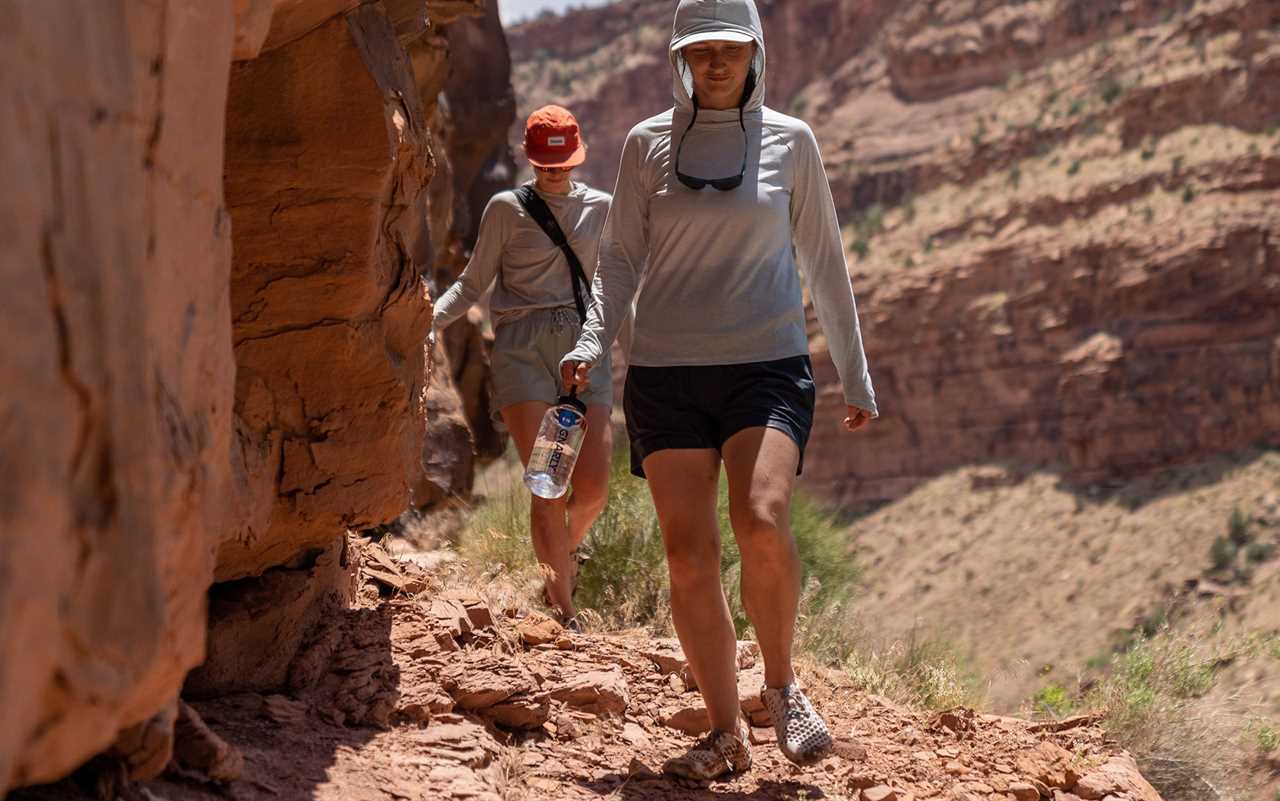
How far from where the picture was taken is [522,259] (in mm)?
5871

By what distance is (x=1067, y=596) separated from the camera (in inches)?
1033

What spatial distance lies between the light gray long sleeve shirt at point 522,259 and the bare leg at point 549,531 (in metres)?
0.45

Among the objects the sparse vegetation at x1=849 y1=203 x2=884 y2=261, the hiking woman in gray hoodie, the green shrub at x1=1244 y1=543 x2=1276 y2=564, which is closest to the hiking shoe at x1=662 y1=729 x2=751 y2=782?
Answer: the hiking woman in gray hoodie

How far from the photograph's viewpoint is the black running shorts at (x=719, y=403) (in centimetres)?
397

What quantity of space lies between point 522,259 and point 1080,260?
2977cm

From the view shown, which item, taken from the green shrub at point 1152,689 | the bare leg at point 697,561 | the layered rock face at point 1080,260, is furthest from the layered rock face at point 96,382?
the layered rock face at point 1080,260

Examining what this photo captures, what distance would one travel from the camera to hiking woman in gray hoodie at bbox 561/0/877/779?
3941 millimetres

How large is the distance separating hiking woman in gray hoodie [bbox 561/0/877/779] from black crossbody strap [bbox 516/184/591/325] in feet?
5.23

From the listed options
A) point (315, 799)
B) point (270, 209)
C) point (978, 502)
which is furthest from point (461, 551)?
point (978, 502)

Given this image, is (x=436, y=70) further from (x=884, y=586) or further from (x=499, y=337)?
(x=884, y=586)

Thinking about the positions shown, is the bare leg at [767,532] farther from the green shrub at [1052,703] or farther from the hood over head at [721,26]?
the green shrub at [1052,703]

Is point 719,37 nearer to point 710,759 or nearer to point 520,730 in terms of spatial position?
point 710,759

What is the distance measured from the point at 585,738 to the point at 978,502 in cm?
2900

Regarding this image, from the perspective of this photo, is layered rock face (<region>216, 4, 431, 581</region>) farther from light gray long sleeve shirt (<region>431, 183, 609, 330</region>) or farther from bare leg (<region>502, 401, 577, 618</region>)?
light gray long sleeve shirt (<region>431, 183, 609, 330</region>)
